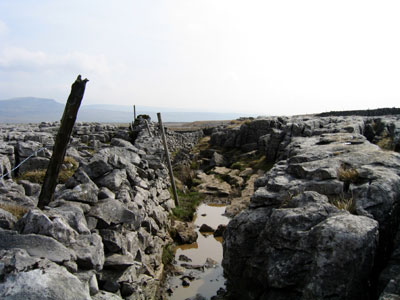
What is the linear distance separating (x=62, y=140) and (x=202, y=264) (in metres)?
8.27

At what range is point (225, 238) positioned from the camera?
1021 cm

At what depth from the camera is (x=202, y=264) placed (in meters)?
14.0

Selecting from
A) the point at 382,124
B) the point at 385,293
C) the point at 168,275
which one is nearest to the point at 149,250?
the point at 168,275

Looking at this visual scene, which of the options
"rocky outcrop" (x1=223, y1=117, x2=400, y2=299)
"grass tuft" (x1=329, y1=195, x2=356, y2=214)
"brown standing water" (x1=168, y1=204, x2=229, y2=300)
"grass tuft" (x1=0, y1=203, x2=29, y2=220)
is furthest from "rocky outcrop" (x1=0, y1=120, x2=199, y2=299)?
"grass tuft" (x1=329, y1=195, x2=356, y2=214)

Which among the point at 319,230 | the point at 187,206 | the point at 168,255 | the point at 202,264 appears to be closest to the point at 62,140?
the point at 319,230

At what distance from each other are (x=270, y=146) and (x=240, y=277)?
2643 cm

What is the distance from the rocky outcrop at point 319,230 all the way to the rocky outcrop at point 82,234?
3.09m

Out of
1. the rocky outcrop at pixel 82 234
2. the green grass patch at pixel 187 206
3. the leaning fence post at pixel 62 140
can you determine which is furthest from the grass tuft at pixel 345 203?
the green grass patch at pixel 187 206

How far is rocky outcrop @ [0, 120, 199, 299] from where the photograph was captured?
4988 mm

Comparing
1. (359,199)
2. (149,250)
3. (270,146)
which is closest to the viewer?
(359,199)

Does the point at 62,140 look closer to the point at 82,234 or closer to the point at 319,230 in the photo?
the point at 82,234

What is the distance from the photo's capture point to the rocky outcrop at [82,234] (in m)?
4.99

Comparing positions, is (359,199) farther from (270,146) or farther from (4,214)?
(270,146)

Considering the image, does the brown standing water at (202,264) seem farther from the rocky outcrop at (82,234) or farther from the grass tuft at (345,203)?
the grass tuft at (345,203)
